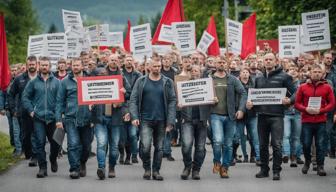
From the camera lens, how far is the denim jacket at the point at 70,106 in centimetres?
1703

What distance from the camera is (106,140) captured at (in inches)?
674

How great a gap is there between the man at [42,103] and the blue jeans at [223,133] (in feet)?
8.77

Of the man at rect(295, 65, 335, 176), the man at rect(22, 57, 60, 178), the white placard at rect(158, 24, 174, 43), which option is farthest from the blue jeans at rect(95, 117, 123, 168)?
the white placard at rect(158, 24, 174, 43)

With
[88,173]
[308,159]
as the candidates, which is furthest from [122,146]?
[308,159]

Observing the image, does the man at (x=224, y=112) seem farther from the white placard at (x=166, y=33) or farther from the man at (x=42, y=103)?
the white placard at (x=166, y=33)

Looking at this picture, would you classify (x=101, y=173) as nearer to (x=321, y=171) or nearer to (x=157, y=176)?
(x=157, y=176)

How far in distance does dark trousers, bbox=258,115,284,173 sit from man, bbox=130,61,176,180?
5.05ft

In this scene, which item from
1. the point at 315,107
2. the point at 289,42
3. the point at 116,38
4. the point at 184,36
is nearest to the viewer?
the point at 315,107

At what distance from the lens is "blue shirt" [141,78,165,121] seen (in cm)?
1678

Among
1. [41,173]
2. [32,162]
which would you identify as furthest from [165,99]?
[32,162]

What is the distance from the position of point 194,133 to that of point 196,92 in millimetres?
705

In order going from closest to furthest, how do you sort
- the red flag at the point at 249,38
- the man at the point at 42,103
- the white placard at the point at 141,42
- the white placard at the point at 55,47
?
1. the man at the point at 42,103
2. the white placard at the point at 55,47
3. the white placard at the point at 141,42
4. the red flag at the point at 249,38

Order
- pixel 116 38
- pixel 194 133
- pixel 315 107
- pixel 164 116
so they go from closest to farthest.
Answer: pixel 164 116 < pixel 194 133 < pixel 315 107 < pixel 116 38

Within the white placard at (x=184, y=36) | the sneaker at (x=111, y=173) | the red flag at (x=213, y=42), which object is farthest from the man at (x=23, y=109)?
the red flag at (x=213, y=42)
